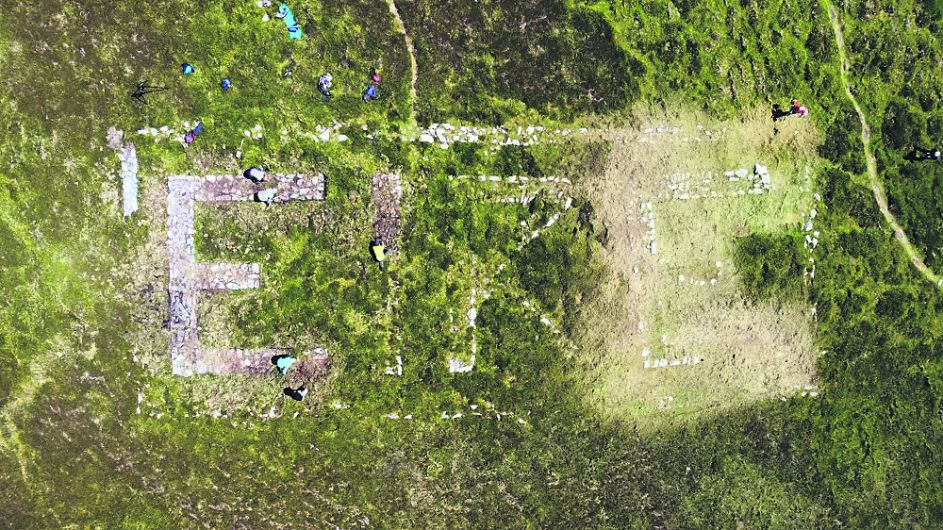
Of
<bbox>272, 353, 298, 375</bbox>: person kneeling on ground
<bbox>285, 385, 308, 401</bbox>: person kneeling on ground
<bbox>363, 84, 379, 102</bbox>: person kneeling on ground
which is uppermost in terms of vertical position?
<bbox>363, 84, 379, 102</bbox>: person kneeling on ground

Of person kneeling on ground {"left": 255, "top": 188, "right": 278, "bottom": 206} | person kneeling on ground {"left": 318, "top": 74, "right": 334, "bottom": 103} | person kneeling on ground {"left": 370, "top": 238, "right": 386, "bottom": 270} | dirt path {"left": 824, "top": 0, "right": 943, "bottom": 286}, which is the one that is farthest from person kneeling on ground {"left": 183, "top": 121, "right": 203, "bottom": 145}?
dirt path {"left": 824, "top": 0, "right": 943, "bottom": 286}

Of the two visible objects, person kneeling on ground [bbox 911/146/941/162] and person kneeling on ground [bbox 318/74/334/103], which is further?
person kneeling on ground [bbox 911/146/941/162]

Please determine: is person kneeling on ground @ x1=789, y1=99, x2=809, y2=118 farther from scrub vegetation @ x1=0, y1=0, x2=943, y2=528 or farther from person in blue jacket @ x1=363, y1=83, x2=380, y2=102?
person in blue jacket @ x1=363, y1=83, x2=380, y2=102

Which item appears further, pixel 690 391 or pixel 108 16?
pixel 690 391

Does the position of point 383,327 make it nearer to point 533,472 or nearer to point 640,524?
point 533,472

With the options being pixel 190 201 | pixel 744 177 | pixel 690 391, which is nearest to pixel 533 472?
pixel 690 391
